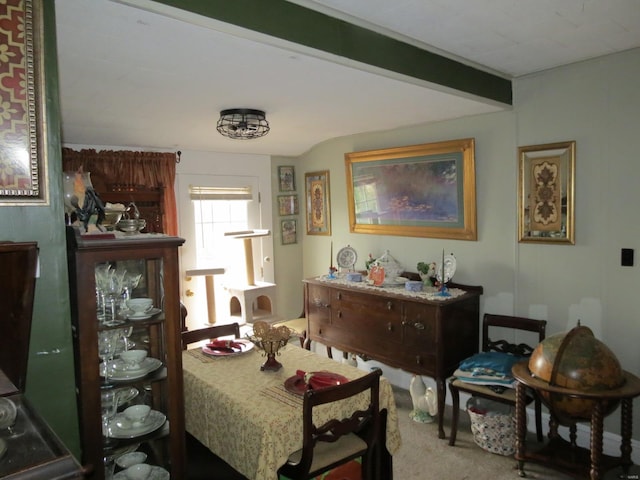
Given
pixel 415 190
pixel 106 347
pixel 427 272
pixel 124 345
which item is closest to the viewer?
pixel 106 347

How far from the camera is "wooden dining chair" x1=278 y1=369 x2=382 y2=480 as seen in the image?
2.06 meters

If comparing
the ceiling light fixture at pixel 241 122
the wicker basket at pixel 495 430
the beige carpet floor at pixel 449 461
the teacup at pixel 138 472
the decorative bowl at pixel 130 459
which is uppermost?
the ceiling light fixture at pixel 241 122

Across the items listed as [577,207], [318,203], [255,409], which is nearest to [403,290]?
[577,207]

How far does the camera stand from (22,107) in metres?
1.42

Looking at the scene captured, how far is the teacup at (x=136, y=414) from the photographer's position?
2.00 meters

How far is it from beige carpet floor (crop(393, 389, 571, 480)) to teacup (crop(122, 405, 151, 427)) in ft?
5.66

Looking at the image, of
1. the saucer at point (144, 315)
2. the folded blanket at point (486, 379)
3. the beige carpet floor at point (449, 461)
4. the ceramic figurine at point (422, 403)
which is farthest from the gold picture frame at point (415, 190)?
the saucer at point (144, 315)

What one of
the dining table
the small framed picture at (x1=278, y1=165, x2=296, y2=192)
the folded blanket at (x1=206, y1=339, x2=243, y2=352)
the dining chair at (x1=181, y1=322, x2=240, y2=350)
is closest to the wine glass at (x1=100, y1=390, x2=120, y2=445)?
the dining table

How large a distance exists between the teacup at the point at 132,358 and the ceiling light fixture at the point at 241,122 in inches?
68.7

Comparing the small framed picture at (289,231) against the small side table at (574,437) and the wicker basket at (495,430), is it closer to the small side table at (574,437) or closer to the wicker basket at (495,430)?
the wicker basket at (495,430)

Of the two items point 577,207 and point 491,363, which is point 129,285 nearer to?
point 491,363

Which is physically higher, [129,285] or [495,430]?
[129,285]

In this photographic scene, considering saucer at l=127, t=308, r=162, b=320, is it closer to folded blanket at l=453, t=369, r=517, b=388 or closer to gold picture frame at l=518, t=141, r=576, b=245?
folded blanket at l=453, t=369, r=517, b=388

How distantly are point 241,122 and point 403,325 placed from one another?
6.22 feet
